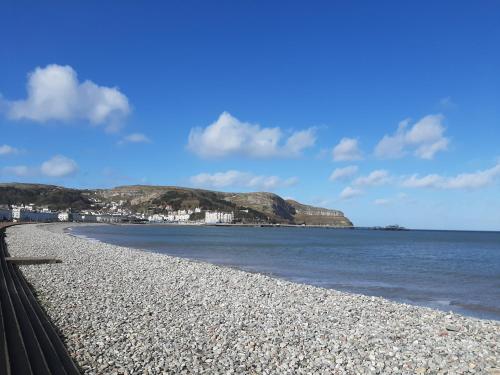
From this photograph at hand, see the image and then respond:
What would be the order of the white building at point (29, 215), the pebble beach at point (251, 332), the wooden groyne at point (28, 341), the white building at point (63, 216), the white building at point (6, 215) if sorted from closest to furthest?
1. the wooden groyne at point (28, 341)
2. the pebble beach at point (251, 332)
3. the white building at point (6, 215)
4. the white building at point (29, 215)
5. the white building at point (63, 216)

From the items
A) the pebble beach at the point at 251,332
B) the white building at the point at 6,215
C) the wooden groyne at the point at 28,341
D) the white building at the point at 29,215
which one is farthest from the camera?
the white building at the point at 29,215

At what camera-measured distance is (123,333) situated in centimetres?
1046

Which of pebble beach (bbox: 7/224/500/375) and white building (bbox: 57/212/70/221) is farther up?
white building (bbox: 57/212/70/221)

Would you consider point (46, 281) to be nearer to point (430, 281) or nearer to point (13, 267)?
point (13, 267)

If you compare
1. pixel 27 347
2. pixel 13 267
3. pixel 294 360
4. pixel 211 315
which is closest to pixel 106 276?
pixel 13 267

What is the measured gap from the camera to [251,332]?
36.1 ft

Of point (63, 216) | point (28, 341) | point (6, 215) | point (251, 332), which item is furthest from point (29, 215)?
point (251, 332)

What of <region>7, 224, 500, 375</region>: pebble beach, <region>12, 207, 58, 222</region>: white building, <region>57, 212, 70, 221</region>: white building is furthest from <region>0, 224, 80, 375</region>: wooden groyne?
<region>57, 212, 70, 221</region>: white building

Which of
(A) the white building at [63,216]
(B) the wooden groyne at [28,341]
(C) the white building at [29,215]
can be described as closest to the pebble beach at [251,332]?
(B) the wooden groyne at [28,341]

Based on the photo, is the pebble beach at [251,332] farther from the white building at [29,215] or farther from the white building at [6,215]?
the white building at [29,215]

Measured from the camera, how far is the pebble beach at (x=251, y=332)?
28.3ft

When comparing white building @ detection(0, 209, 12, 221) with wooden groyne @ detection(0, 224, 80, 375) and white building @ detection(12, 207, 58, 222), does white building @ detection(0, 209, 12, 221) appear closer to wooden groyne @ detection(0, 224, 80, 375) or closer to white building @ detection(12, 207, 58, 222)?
white building @ detection(12, 207, 58, 222)

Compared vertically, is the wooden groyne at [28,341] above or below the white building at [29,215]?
below

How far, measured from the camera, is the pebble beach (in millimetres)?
8641
